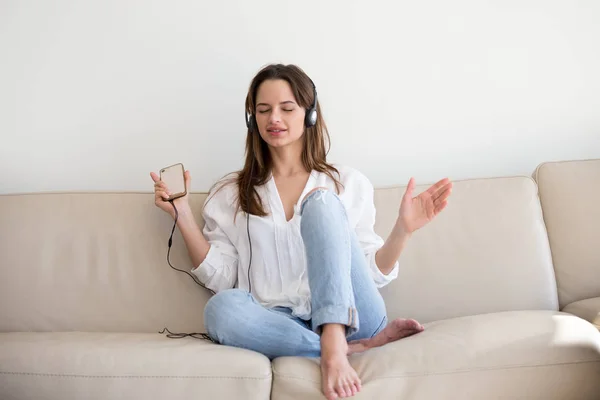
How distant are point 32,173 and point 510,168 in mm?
1663

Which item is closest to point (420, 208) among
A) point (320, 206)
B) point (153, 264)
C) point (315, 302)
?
point (320, 206)

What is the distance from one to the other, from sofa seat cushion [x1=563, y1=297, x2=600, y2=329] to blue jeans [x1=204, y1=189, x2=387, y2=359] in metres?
0.63

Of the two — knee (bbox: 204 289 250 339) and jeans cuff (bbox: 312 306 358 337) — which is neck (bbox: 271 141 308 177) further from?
jeans cuff (bbox: 312 306 358 337)

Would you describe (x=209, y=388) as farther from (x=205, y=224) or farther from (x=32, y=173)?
(x=32, y=173)

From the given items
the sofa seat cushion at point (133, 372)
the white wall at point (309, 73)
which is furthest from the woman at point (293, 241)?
the white wall at point (309, 73)

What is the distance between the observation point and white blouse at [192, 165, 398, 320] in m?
Answer: 1.94

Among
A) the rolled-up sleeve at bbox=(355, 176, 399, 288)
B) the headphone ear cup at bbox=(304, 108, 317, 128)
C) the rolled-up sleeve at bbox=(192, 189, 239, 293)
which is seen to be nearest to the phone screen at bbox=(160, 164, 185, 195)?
the rolled-up sleeve at bbox=(192, 189, 239, 293)

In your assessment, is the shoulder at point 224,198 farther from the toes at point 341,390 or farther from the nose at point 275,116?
the toes at point 341,390

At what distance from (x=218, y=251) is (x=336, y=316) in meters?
0.58

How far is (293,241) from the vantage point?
6.45ft

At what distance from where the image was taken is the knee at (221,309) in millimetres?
1652

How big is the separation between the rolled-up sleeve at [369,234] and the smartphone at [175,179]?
0.52 meters

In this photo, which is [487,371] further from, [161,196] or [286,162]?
[161,196]

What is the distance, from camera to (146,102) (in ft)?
7.84
